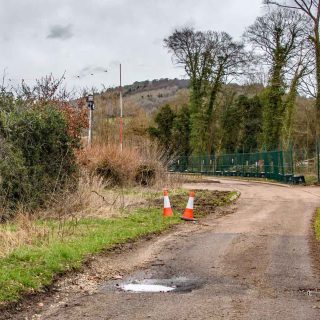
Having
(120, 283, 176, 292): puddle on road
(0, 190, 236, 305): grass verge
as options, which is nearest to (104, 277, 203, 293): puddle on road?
(120, 283, 176, 292): puddle on road

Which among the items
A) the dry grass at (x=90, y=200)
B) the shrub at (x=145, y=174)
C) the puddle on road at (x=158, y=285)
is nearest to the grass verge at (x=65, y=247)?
the dry grass at (x=90, y=200)

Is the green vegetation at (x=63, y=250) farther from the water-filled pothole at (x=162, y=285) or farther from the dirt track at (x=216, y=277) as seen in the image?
the water-filled pothole at (x=162, y=285)

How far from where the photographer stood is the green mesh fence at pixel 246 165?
3462 cm

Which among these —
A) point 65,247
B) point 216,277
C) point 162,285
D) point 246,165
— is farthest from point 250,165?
point 162,285

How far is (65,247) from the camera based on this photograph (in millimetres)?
8984

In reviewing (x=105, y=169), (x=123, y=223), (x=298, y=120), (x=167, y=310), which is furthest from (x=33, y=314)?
(x=298, y=120)

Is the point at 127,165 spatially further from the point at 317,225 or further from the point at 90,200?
the point at 317,225

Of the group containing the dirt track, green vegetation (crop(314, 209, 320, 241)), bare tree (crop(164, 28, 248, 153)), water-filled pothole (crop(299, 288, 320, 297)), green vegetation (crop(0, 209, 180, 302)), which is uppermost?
bare tree (crop(164, 28, 248, 153))

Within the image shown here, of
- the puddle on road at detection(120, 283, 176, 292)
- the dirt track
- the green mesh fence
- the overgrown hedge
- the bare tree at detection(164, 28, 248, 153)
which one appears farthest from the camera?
the bare tree at detection(164, 28, 248, 153)

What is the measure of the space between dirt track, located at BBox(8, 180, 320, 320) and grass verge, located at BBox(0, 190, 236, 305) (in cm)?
52

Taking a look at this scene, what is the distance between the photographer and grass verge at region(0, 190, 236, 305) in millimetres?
6854

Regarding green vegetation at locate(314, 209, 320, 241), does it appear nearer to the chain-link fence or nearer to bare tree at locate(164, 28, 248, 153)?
the chain-link fence

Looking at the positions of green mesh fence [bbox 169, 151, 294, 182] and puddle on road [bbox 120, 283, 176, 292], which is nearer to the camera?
puddle on road [bbox 120, 283, 176, 292]

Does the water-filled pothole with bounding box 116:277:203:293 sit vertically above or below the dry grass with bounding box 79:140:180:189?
below
